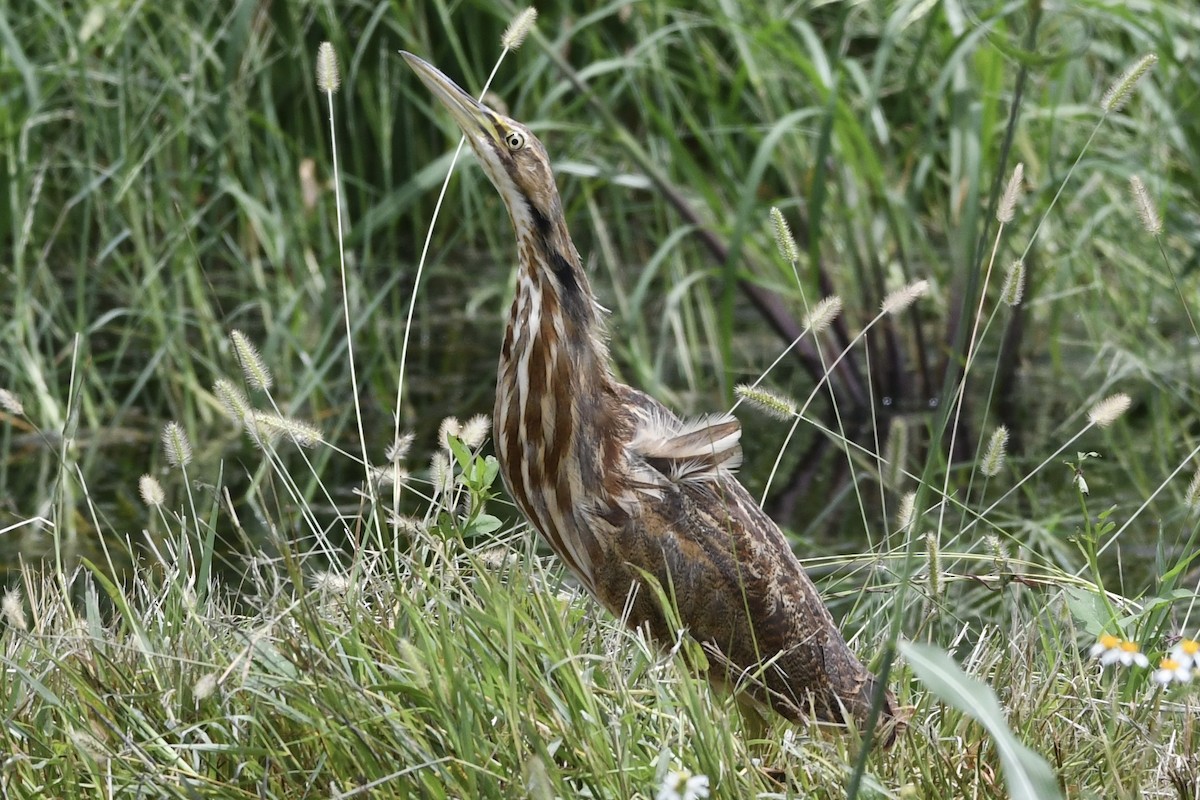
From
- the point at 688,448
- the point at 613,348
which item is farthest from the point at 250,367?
the point at 613,348

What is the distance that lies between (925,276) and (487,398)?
57.8 inches

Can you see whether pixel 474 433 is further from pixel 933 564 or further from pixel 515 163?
pixel 933 564

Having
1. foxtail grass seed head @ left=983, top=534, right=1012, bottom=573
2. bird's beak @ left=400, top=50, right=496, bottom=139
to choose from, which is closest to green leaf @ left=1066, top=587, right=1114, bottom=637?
foxtail grass seed head @ left=983, top=534, right=1012, bottom=573

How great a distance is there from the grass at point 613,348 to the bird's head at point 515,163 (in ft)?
1.39

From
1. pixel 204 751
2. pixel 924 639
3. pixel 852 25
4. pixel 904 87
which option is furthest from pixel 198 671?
pixel 852 25

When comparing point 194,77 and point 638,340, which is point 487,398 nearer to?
point 638,340

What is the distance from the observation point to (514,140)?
289cm

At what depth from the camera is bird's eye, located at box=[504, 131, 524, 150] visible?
9.49 ft

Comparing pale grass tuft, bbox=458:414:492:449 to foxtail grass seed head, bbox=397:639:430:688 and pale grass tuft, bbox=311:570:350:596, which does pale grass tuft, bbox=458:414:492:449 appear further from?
foxtail grass seed head, bbox=397:639:430:688

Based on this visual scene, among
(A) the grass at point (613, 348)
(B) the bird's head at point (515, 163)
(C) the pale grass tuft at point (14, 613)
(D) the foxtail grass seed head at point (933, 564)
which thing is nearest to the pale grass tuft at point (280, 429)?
(A) the grass at point (613, 348)

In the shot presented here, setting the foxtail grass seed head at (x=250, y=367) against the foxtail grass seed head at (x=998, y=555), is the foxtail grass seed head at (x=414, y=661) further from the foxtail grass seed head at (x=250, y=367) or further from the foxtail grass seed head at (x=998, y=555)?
the foxtail grass seed head at (x=998, y=555)

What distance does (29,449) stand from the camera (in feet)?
18.1

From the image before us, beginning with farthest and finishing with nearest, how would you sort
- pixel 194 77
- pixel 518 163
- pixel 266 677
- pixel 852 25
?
1. pixel 852 25
2. pixel 194 77
3. pixel 518 163
4. pixel 266 677

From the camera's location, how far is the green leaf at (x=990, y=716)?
178 cm
